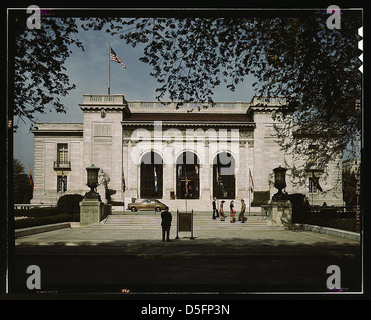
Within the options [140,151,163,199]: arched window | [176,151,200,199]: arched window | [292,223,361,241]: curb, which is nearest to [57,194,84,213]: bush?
[292,223,361,241]: curb

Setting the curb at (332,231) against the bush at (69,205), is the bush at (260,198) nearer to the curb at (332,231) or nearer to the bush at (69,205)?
the curb at (332,231)

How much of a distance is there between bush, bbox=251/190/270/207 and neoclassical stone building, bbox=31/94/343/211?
180cm

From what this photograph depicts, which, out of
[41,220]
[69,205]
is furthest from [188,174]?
[41,220]

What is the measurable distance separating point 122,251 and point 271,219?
12367mm

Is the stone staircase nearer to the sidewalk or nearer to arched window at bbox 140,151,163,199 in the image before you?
the sidewalk

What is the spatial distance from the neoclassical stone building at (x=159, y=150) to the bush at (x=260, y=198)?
180 centimetres

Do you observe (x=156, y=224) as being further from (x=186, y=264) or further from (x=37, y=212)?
(x=186, y=264)

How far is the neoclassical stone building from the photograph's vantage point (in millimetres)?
43031

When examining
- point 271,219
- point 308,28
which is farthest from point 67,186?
point 308,28

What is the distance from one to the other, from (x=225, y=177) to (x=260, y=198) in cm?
778

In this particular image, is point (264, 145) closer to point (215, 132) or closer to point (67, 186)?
point (215, 132)

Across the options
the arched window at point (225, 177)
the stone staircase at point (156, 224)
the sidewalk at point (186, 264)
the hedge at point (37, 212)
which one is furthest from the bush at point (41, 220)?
the arched window at point (225, 177)

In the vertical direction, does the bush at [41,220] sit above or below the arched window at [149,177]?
below

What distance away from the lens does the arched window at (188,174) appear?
149ft
